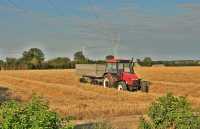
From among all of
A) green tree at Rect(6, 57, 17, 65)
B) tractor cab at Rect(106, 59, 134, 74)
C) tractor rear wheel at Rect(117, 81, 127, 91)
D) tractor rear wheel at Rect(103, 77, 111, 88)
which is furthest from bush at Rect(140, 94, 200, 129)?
green tree at Rect(6, 57, 17, 65)

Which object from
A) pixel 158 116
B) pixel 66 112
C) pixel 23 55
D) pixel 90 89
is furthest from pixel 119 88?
pixel 23 55

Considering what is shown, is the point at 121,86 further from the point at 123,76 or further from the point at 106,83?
the point at 106,83

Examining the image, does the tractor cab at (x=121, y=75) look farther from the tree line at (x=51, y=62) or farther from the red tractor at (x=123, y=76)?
the tree line at (x=51, y=62)

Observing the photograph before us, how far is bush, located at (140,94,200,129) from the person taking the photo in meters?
10.8

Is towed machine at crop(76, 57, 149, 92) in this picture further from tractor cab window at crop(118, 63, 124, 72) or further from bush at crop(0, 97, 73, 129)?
bush at crop(0, 97, 73, 129)

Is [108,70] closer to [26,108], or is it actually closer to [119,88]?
[119,88]

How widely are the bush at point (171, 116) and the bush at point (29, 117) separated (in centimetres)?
365

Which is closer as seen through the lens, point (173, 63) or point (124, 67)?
point (124, 67)

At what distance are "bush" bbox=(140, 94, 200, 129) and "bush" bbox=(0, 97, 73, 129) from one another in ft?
12.0

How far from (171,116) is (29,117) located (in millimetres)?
4264

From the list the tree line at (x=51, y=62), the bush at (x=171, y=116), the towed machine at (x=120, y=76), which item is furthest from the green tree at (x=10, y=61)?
the bush at (x=171, y=116)

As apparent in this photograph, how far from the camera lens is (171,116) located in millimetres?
11039

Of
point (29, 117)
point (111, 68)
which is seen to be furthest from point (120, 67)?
point (29, 117)

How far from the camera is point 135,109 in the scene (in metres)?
23.4
